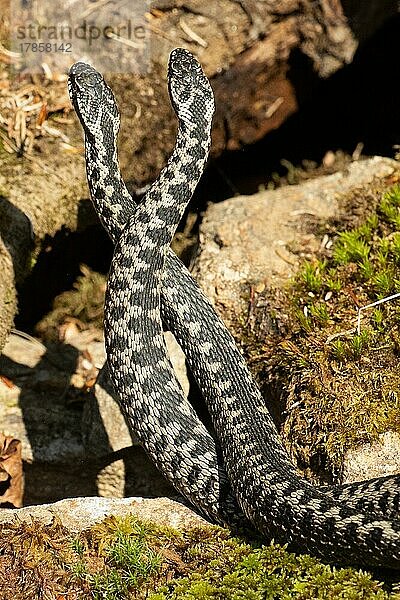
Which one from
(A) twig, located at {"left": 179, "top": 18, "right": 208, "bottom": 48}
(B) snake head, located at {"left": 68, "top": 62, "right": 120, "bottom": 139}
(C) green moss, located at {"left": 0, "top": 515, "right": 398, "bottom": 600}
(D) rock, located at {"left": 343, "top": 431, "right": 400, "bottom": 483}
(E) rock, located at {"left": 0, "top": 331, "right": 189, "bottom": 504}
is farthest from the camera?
(A) twig, located at {"left": 179, "top": 18, "right": 208, "bottom": 48}

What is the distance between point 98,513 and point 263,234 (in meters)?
3.26

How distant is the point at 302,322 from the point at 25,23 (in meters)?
5.07

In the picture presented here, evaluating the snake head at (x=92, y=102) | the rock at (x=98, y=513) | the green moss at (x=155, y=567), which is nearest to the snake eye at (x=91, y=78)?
the snake head at (x=92, y=102)

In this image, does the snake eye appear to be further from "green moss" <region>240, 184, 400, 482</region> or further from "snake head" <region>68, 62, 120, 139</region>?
"green moss" <region>240, 184, 400, 482</region>

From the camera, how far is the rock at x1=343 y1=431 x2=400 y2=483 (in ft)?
19.1

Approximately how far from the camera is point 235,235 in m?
7.86

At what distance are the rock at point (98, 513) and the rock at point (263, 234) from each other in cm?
205

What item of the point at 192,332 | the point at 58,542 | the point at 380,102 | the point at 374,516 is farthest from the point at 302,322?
the point at 380,102

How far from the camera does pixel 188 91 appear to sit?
21.9 ft

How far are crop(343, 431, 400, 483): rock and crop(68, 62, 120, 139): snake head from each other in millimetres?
3291

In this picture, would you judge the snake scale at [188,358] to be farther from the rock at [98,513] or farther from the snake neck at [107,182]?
the rock at [98,513]

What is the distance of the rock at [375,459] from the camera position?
5.82 m

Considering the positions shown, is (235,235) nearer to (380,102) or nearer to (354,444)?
(354,444)

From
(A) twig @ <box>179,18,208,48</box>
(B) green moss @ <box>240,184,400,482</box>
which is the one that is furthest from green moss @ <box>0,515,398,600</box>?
(A) twig @ <box>179,18,208,48</box>
